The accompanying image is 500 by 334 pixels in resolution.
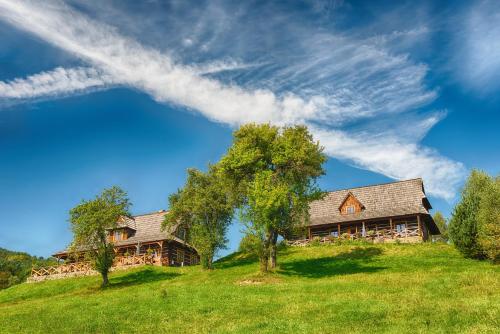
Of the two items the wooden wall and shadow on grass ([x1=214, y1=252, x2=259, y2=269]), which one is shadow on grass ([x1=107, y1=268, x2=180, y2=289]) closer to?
shadow on grass ([x1=214, y1=252, x2=259, y2=269])

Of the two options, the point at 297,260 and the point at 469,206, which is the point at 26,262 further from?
the point at 469,206

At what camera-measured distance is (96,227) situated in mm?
43875

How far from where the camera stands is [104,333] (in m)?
19.7

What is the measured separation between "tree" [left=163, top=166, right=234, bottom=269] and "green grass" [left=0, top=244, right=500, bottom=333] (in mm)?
8991

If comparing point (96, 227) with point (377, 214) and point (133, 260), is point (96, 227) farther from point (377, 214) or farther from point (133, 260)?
point (377, 214)

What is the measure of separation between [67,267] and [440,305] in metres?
47.7

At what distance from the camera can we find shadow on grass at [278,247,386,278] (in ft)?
119

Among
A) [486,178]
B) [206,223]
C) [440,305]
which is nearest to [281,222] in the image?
[206,223]

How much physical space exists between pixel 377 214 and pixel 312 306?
119 feet

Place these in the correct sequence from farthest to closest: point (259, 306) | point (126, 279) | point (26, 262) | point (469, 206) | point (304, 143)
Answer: point (26, 262), point (126, 279), point (304, 143), point (469, 206), point (259, 306)

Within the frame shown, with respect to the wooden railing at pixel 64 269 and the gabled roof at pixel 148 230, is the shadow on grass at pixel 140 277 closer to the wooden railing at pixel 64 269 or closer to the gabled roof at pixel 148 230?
the wooden railing at pixel 64 269

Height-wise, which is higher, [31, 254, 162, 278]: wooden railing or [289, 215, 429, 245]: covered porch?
[289, 215, 429, 245]: covered porch

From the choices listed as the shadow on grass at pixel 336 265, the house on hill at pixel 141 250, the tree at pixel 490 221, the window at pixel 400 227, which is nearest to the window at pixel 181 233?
the house on hill at pixel 141 250

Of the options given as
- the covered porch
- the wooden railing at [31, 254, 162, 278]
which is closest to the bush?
the covered porch
